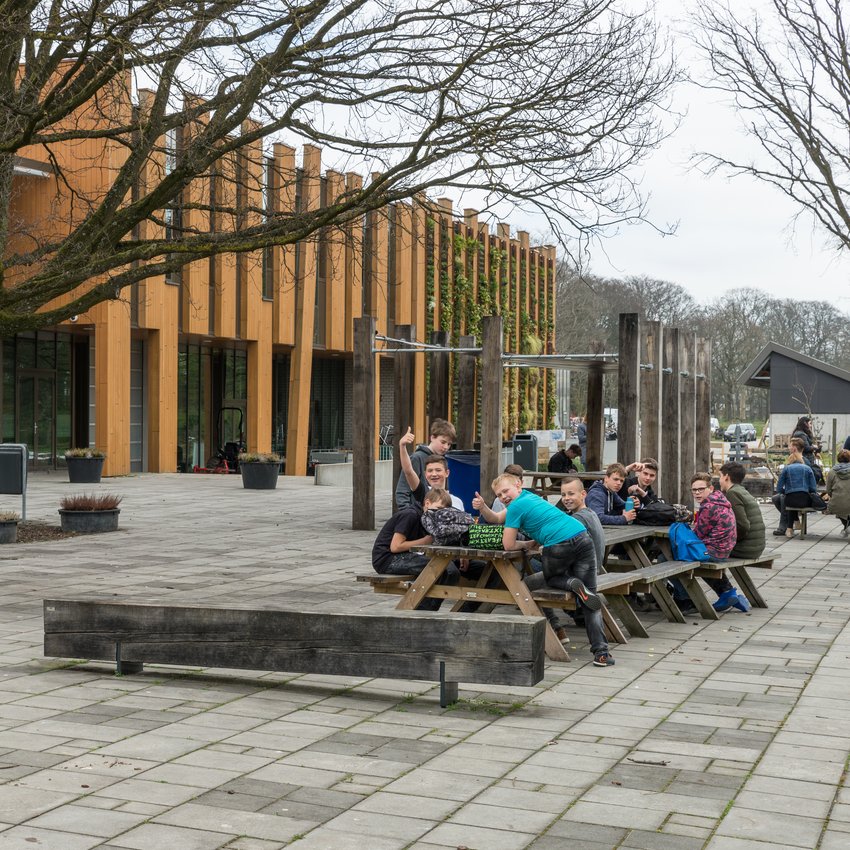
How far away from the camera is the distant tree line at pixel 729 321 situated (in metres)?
71.8

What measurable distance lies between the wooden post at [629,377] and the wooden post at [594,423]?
4.97 metres

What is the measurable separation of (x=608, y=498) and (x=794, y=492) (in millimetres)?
7487

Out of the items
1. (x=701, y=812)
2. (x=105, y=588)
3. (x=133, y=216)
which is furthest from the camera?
(x=133, y=216)

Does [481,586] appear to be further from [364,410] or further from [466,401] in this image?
[466,401]

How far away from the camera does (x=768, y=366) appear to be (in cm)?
3697

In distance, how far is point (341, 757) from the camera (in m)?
5.71

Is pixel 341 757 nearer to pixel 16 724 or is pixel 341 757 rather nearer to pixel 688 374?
pixel 16 724

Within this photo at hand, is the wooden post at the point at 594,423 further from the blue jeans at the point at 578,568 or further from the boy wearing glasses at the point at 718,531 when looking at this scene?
the blue jeans at the point at 578,568

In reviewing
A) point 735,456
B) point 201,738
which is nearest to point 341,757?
point 201,738

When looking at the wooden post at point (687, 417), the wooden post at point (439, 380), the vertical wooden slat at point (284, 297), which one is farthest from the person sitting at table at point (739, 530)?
the vertical wooden slat at point (284, 297)

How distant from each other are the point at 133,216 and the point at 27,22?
2932mm

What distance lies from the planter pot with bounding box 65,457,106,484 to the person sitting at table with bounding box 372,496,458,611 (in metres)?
17.6

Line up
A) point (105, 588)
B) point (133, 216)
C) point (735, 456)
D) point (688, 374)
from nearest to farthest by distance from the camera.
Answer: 1. point (105, 588)
2. point (133, 216)
3. point (688, 374)
4. point (735, 456)

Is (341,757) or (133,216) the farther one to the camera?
(133,216)
